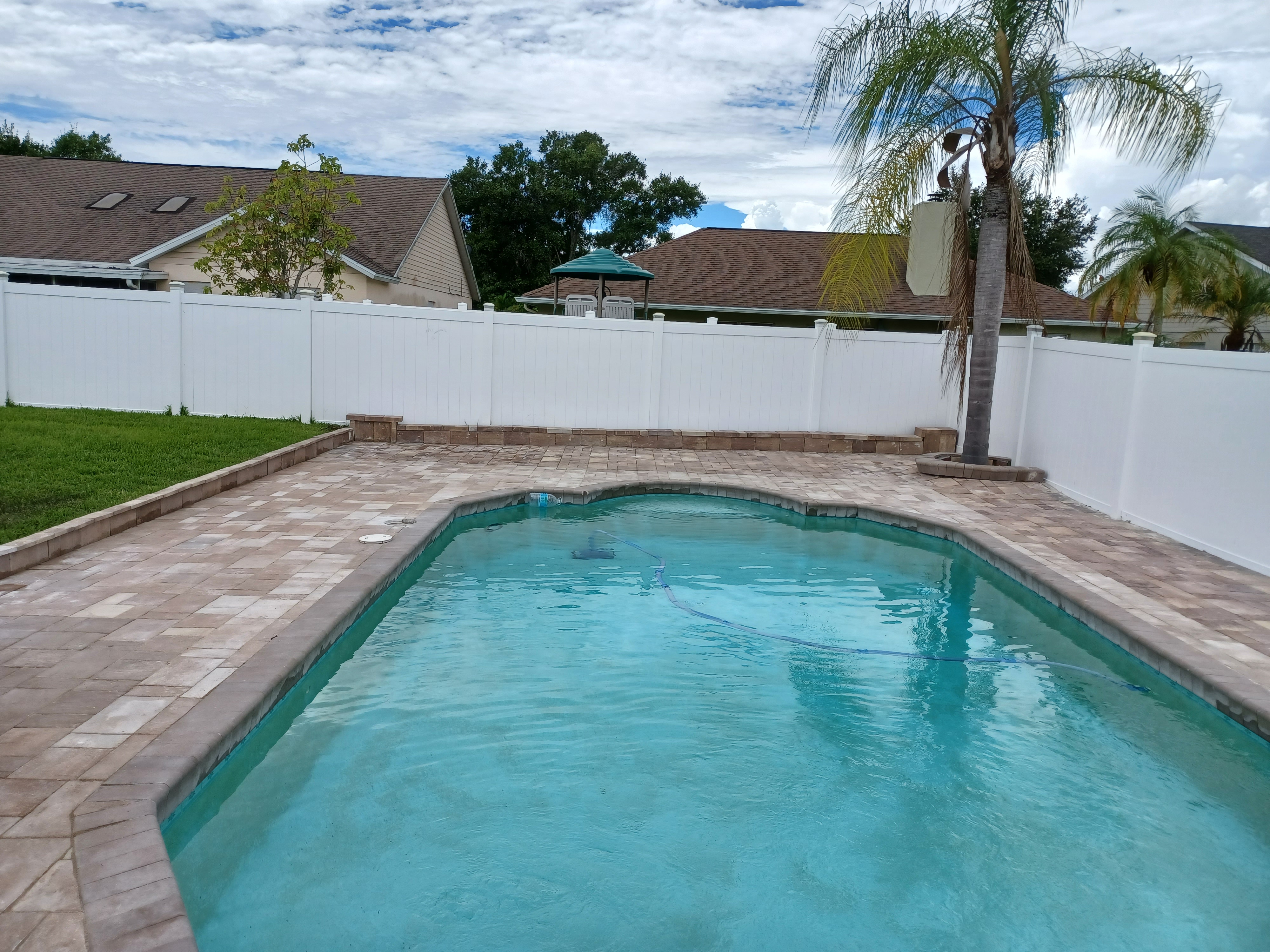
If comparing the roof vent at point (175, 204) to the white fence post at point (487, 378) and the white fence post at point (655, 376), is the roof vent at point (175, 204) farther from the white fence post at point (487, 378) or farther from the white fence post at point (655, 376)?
the white fence post at point (655, 376)

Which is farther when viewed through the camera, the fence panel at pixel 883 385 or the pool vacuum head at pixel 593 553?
the fence panel at pixel 883 385

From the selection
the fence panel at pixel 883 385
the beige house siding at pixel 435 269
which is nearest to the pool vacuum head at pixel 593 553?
the fence panel at pixel 883 385

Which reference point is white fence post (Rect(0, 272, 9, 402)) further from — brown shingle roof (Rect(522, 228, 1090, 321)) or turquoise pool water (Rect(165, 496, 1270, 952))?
brown shingle roof (Rect(522, 228, 1090, 321))

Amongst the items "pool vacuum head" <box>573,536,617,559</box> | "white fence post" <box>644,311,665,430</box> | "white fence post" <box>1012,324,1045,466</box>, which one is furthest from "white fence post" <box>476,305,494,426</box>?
"white fence post" <box>1012,324,1045,466</box>

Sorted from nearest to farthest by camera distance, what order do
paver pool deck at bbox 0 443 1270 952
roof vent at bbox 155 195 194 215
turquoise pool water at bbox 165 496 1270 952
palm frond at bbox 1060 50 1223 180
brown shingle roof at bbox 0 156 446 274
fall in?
paver pool deck at bbox 0 443 1270 952
turquoise pool water at bbox 165 496 1270 952
palm frond at bbox 1060 50 1223 180
brown shingle roof at bbox 0 156 446 274
roof vent at bbox 155 195 194 215

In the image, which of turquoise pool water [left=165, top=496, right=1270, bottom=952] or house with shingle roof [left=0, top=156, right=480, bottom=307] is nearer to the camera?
turquoise pool water [left=165, top=496, right=1270, bottom=952]

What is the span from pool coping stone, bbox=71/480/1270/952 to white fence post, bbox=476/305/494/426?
3.81 meters

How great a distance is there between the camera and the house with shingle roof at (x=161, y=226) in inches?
691

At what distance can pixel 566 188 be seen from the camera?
32125 mm

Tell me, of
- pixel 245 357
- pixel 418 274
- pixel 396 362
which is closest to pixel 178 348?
pixel 245 357

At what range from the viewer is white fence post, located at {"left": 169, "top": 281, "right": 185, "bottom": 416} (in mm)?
11516

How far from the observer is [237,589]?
5.22 metres

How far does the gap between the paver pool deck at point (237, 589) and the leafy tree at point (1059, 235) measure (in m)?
24.6

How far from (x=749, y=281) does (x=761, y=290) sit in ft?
1.72
